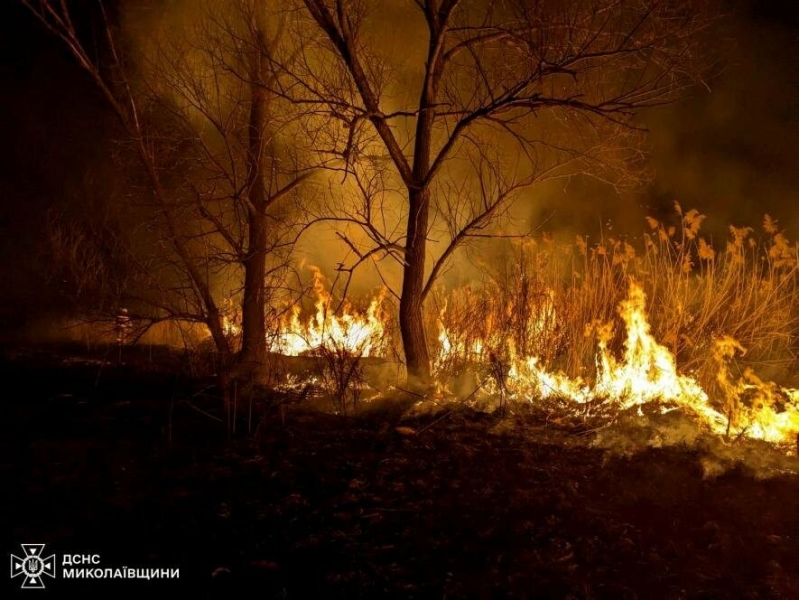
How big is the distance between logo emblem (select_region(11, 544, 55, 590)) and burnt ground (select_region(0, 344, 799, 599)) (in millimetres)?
57

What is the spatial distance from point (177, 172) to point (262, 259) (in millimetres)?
2061

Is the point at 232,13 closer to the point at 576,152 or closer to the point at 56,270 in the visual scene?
the point at 576,152

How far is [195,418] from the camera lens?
5629mm

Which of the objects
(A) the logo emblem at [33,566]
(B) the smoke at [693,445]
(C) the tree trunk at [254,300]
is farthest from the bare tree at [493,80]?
(A) the logo emblem at [33,566]

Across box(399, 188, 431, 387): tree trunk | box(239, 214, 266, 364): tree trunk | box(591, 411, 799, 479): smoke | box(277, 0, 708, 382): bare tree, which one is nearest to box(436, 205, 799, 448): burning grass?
box(399, 188, 431, 387): tree trunk

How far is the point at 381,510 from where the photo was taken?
401 cm

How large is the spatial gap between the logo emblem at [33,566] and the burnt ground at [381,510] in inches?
2.3

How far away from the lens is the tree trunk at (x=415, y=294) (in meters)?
6.54

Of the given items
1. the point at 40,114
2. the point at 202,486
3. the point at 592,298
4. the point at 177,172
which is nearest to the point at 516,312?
the point at 592,298

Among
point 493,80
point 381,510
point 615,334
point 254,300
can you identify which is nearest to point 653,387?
point 615,334

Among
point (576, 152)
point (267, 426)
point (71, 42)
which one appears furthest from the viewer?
point (576, 152)

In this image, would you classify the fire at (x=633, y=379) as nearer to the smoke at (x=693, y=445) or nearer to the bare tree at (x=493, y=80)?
the smoke at (x=693, y=445)

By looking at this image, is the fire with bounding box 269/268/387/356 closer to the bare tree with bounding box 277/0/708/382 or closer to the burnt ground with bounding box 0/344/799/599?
the bare tree with bounding box 277/0/708/382

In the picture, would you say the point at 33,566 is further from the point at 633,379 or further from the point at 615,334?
the point at 615,334
